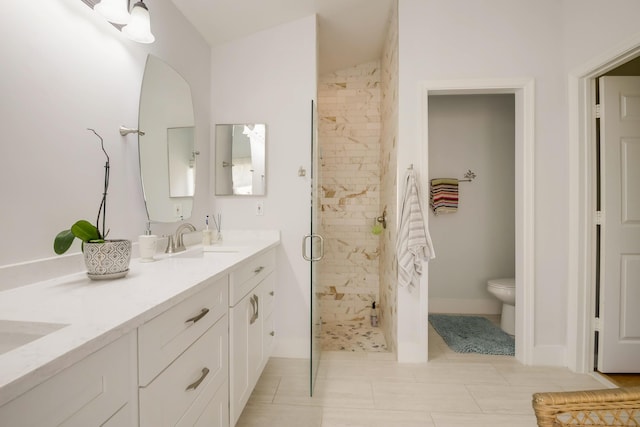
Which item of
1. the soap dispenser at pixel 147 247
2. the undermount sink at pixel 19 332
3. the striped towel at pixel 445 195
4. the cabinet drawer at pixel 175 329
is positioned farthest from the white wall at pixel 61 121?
the striped towel at pixel 445 195

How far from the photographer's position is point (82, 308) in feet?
2.52

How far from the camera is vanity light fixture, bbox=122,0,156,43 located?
1.38 metres

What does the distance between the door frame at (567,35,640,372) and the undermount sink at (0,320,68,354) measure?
2.85 m

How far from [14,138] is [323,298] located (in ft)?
9.08

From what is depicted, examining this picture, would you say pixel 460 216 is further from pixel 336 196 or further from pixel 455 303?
pixel 336 196

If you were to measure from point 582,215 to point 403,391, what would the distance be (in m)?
1.77

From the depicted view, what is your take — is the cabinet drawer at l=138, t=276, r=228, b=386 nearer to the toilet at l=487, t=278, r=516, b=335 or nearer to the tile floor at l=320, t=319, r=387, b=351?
the tile floor at l=320, t=319, r=387, b=351

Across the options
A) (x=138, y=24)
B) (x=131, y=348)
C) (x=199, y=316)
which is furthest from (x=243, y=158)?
(x=131, y=348)

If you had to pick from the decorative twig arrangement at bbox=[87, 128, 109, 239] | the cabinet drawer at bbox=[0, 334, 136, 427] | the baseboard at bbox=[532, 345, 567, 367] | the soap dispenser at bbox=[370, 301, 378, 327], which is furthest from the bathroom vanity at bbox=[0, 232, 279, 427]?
the baseboard at bbox=[532, 345, 567, 367]

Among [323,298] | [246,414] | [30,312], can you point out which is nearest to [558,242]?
[323,298]

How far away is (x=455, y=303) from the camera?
11.0 feet

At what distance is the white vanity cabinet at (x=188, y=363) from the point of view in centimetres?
78

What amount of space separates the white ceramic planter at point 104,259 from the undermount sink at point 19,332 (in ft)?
1.27

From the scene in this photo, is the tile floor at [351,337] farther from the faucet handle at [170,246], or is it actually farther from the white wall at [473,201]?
the faucet handle at [170,246]
